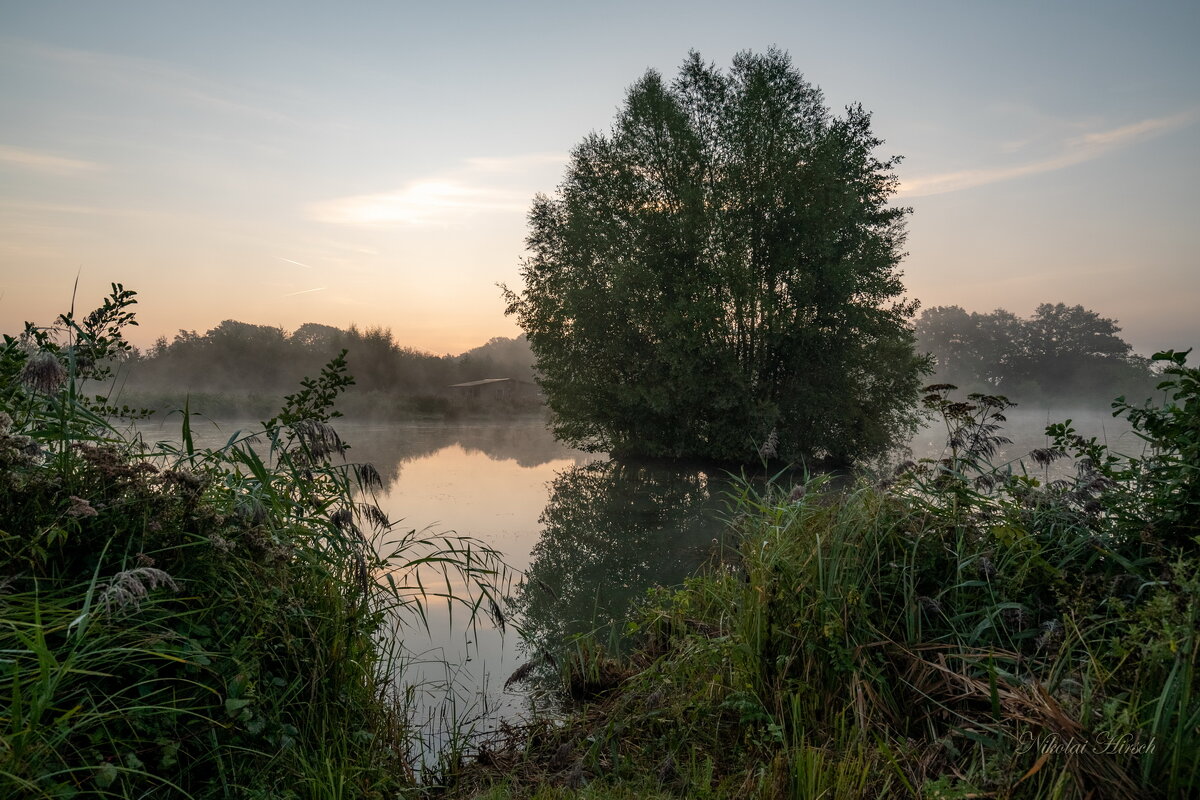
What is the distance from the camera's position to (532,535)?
10.1 m

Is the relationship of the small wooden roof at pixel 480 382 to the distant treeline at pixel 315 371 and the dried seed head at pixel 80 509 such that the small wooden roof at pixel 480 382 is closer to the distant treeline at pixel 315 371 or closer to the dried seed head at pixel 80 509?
the distant treeline at pixel 315 371

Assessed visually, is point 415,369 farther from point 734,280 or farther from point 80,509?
point 80,509

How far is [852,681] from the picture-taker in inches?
118

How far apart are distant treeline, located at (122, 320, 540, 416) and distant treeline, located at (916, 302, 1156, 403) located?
3380cm

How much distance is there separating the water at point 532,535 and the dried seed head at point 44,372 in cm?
140

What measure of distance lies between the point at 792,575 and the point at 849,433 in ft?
57.3

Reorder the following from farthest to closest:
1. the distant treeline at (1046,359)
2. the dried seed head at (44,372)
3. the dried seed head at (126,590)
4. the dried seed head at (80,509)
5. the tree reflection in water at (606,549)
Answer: the distant treeline at (1046,359) < the tree reflection in water at (606,549) < the dried seed head at (44,372) < the dried seed head at (80,509) < the dried seed head at (126,590)

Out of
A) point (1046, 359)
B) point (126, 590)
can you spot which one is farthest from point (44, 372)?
point (1046, 359)

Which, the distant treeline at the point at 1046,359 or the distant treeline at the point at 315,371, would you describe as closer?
the distant treeline at the point at 315,371

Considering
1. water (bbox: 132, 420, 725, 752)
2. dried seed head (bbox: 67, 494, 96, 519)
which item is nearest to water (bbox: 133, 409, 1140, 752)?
water (bbox: 132, 420, 725, 752)

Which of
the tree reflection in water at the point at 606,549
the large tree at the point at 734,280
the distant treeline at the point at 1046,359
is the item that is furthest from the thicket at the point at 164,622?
the distant treeline at the point at 1046,359

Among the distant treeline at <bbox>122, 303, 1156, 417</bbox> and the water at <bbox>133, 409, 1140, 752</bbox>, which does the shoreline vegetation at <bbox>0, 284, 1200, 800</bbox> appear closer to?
the water at <bbox>133, 409, 1140, 752</bbox>

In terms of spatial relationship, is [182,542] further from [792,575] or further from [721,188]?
[721,188]

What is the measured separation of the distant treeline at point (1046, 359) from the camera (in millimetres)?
48219
